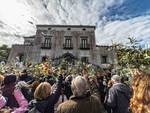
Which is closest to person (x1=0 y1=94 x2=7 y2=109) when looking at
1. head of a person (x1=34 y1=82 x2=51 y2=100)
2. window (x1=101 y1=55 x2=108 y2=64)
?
head of a person (x1=34 y1=82 x2=51 y2=100)

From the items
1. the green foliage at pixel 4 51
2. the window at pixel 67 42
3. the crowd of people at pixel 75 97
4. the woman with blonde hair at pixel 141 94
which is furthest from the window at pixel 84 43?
the woman with blonde hair at pixel 141 94

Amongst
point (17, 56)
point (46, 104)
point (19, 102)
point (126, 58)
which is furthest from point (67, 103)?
point (17, 56)

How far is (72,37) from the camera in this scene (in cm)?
4769

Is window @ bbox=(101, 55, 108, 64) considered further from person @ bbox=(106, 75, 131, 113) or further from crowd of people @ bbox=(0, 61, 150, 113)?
person @ bbox=(106, 75, 131, 113)

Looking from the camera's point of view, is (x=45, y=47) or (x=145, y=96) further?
(x=45, y=47)

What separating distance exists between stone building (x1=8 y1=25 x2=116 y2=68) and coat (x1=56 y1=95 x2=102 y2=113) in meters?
41.3

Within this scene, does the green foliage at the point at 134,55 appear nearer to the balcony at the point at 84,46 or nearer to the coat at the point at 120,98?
the coat at the point at 120,98

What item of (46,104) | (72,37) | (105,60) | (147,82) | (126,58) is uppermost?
(72,37)

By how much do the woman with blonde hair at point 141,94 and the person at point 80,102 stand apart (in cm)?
103

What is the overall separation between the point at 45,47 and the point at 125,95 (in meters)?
40.8

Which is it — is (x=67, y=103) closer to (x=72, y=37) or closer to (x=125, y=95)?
(x=125, y=95)

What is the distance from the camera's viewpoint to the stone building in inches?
1807

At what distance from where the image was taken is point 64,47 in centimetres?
4684

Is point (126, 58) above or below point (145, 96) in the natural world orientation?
above
